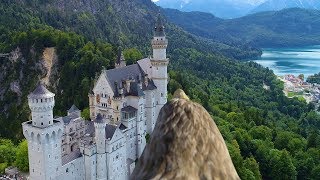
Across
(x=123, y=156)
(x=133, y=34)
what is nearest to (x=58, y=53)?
(x=123, y=156)

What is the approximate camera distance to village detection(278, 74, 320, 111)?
396ft

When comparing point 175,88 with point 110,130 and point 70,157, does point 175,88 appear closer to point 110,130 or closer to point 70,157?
point 110,130

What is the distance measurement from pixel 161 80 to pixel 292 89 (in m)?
85.1

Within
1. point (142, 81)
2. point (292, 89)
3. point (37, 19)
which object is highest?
point (37, 19)

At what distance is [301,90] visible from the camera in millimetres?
128500

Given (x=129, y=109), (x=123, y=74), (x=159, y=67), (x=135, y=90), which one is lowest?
(x=129, y=109)

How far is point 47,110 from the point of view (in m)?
36.2

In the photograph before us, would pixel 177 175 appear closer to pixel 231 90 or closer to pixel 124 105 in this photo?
pixel 124 105

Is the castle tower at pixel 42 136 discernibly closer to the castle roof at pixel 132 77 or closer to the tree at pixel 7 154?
the castle roof at pixel 132 77

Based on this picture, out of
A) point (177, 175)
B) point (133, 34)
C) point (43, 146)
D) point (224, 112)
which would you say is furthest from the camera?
point (133, 34)

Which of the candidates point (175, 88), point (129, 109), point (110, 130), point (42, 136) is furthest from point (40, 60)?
point (42, 136)

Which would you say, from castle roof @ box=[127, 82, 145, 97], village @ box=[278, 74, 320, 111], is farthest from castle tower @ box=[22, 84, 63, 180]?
village @ box=[278, 74, 320, 111]

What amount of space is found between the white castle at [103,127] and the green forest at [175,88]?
27.3 feet

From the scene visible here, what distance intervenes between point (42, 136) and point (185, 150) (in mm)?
33103
